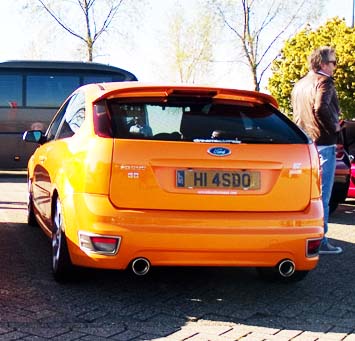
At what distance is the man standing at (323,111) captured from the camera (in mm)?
6176

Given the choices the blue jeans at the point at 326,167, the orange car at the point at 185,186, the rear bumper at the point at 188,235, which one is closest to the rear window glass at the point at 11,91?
the blue jeans at the point at 326,167

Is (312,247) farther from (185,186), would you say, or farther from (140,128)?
(140,128)

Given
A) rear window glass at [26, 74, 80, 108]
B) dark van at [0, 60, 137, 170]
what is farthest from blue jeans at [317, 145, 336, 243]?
rear window glass at [26, 74, 80, 108]

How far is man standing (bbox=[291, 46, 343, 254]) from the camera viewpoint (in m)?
6.18

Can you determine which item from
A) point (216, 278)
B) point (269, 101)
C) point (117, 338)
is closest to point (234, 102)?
point (269, 101)

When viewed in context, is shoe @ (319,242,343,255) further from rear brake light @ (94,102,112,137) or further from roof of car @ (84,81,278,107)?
rear brake light @ (94,102,112,137)

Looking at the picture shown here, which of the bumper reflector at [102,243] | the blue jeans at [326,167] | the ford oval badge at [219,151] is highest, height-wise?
the ford oval badge at [219,151]

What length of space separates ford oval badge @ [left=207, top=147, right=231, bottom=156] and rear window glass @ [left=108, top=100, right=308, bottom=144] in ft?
0.24

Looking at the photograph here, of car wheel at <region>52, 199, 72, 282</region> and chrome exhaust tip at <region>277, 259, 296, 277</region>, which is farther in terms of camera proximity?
car wheel at <region>52, 199, 72, 282</region>

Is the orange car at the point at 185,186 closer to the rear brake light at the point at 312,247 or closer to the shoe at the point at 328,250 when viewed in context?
the rear brake light at the point at 312,247

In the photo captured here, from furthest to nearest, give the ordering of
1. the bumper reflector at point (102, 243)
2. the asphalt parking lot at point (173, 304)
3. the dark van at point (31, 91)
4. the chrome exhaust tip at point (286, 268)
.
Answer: the dark van at point (31, 91), the chrome exhaust tip at point (286, 268), the bumper reflector at point (102, 243), the asphalt parking lot at point (173, 304)

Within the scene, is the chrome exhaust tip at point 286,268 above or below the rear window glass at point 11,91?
below

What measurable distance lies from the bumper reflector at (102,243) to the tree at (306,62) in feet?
83.7

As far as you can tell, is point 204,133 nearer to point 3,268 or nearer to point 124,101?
point 124,101
